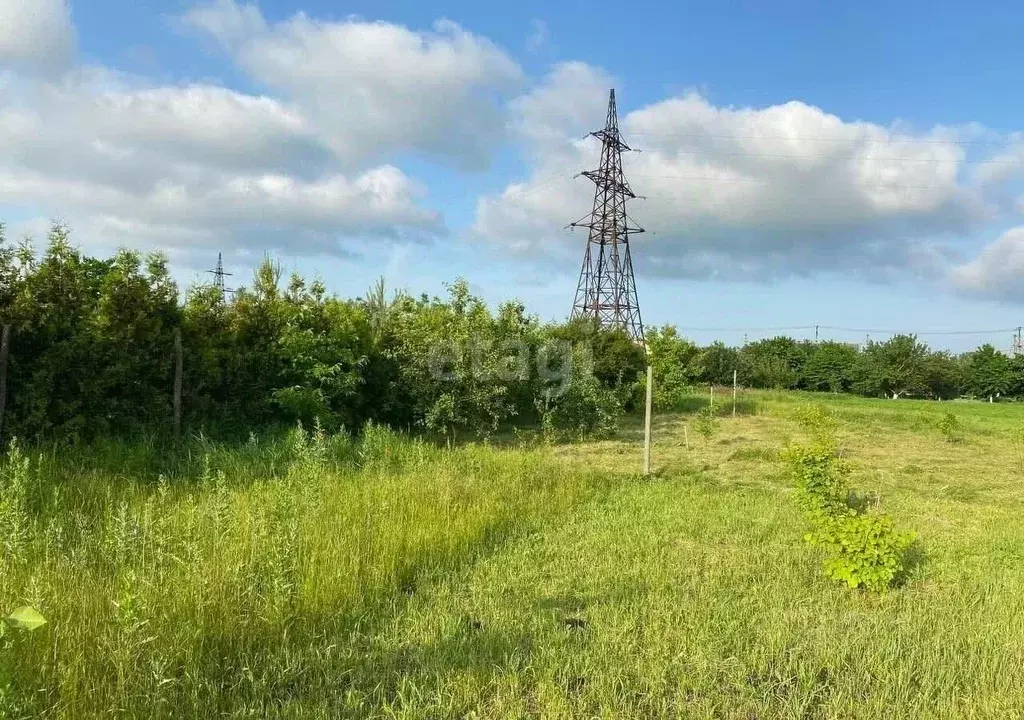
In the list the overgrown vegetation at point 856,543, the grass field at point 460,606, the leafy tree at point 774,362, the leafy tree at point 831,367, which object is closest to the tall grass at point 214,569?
the grass field at point 460,606

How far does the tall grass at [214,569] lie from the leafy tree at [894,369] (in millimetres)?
36374

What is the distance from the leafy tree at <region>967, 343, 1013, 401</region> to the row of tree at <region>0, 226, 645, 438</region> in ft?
131

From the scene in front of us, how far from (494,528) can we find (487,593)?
4.49 feet

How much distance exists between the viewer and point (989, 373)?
39.9 metres

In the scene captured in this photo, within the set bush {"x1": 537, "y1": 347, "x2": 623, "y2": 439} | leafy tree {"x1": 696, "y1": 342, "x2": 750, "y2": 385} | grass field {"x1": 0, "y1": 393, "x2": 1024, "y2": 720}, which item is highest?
leafy tree {"x1": 696, "y1": 342, "x2": 750, "y2": 385}

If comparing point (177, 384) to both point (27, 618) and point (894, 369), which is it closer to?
point (27, 618)

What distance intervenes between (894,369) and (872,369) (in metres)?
1.14

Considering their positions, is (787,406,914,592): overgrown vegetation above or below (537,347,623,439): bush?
below

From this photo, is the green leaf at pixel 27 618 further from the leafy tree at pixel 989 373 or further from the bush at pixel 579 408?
the leafy tree at pixel 989 373

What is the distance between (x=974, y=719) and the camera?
2.39 meters

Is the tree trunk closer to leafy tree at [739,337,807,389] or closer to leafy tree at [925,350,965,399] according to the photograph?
leafy tree at [739,337,807,389]

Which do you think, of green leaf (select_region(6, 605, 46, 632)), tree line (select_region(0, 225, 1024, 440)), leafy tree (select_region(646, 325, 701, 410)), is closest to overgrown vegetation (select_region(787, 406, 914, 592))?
green leaf (select_region(6, 605, 46, 632))

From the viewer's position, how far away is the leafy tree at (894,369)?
35.4 metres

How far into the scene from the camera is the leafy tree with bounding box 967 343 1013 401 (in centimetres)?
3944
